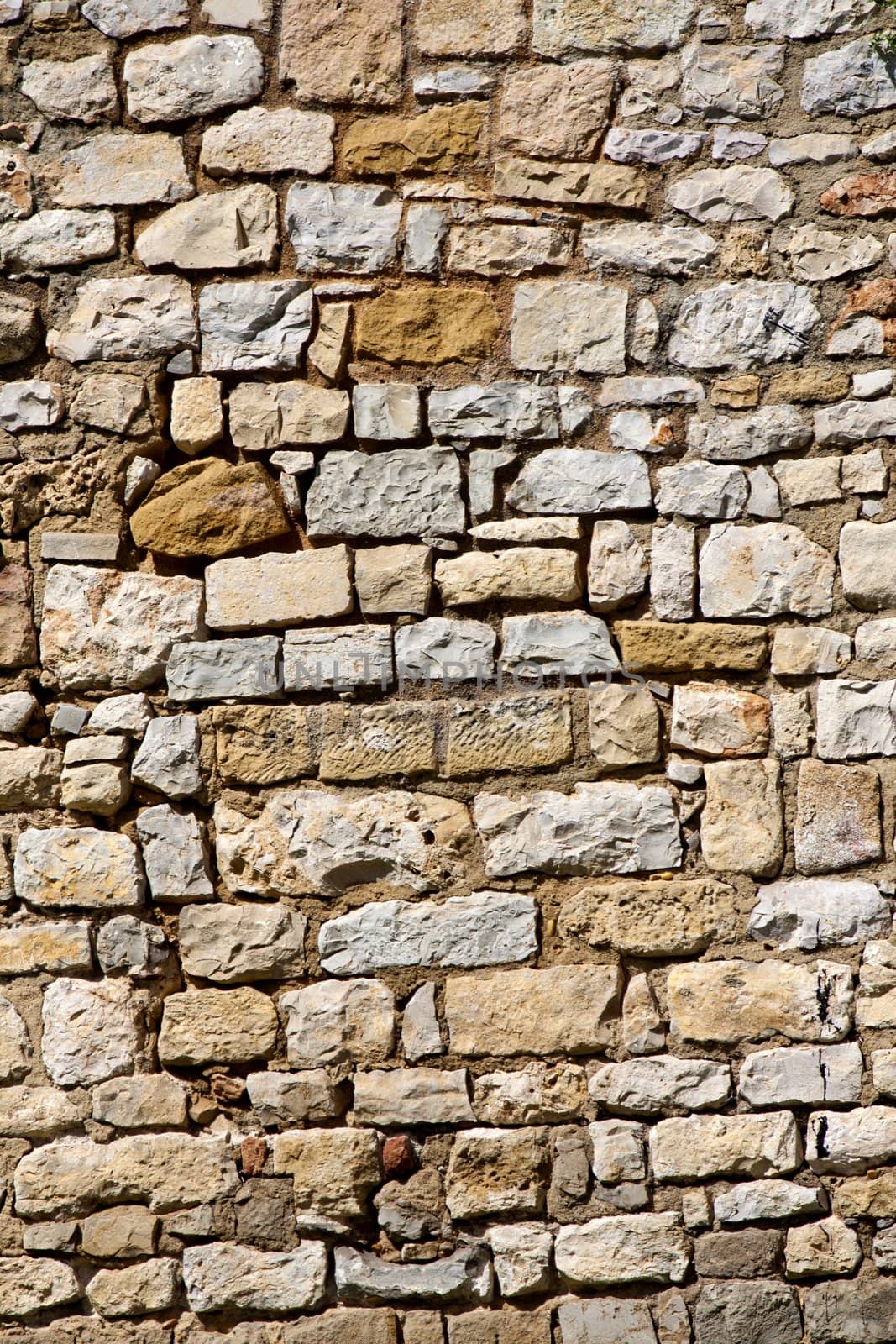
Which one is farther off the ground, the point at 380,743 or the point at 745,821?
the point at 380,743

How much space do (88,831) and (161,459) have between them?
2.90 feet

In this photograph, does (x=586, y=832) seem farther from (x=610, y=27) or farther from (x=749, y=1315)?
(x=610, y=27)

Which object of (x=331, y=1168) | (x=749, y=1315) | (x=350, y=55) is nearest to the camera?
(x=749, y=1315)

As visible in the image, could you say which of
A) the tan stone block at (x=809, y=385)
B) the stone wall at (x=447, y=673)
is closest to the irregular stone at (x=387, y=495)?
the stone wall at (x=447, y=673)

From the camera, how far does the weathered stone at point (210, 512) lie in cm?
271

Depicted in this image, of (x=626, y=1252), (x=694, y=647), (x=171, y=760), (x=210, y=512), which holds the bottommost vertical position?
(x=626, y=1252)

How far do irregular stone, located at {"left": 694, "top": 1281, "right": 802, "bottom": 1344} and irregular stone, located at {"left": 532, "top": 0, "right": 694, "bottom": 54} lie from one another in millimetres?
2719

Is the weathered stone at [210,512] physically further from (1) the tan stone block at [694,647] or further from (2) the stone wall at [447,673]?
(1) the tan stone block at [694,647]

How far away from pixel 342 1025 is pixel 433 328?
158cm

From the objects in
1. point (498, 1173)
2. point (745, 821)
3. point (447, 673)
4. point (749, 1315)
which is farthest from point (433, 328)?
point (749, 1315)

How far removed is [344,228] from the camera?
273 cm

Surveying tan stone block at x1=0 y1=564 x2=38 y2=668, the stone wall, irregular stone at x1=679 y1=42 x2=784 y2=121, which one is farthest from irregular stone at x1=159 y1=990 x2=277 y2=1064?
irregular stone at x1=679 y1=42 x2=784 y2=121

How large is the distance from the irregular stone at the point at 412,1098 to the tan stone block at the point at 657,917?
41 cm

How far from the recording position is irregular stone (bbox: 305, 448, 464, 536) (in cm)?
267
